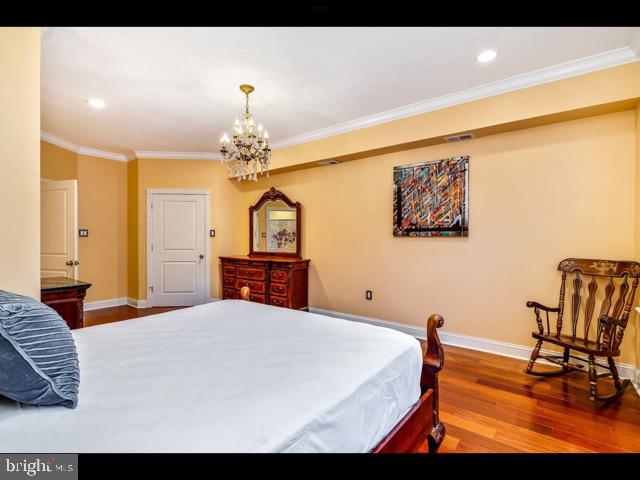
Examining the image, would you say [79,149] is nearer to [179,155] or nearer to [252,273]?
[179,155]

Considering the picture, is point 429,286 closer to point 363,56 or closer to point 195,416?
point 363,56

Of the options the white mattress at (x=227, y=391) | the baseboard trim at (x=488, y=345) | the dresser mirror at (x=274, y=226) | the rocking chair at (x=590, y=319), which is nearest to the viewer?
the white mattress at (x=227, y=391)

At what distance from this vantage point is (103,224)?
17.1 feet

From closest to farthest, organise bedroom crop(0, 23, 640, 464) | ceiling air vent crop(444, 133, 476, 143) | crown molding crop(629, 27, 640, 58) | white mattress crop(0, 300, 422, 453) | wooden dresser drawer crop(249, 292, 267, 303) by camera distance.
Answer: white mattress crop(0, 300, 422, 453)
bedroom crop(0, 23, 640, 464)
crown molding crop(629, 27, 640, 58)
ceiling air vent crop(444, 133, 476, 143)
wooden dresser drawer crop(249, 292, 267, 303)

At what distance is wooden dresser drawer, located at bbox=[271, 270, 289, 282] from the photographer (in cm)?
431

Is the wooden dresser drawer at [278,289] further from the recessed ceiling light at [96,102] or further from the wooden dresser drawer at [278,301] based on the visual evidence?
the recessed ceiling light at [96,102]

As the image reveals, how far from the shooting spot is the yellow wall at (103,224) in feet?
16.4

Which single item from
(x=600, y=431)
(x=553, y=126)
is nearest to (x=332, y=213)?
(x=553, y=126)

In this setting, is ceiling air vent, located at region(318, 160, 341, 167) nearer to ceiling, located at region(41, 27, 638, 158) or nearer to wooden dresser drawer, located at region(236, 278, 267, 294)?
ceiling, located at region(41, 27, 638, 158)

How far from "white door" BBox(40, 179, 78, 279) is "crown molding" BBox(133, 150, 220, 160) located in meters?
1.38

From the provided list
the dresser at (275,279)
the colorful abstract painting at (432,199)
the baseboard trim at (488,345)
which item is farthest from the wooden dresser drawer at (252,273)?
the colorful abstract painting at (432,199)

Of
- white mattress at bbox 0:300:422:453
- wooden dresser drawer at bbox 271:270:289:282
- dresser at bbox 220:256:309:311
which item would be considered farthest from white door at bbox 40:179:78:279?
white mattress at bbox 0:300:422:453

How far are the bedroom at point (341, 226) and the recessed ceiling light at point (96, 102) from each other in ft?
0.25

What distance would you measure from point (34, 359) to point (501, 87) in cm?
360
